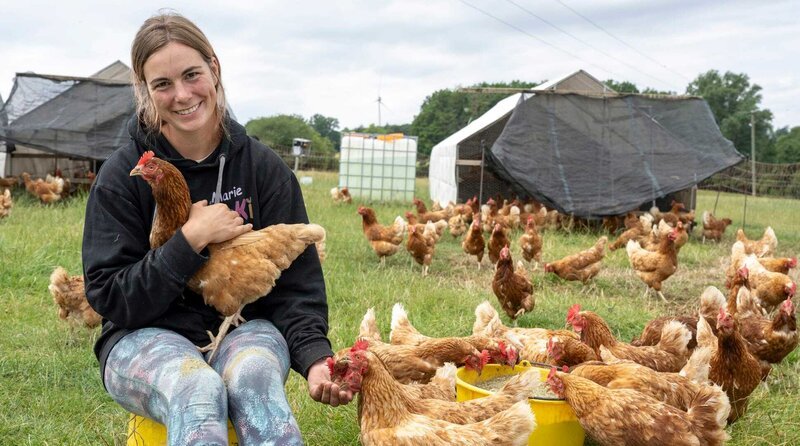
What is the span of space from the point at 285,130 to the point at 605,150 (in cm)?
3754

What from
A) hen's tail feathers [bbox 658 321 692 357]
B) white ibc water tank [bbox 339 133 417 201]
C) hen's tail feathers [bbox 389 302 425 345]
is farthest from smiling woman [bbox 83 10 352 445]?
white ibc water tank [bbox 339 133 417 201]

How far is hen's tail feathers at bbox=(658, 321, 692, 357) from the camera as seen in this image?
319cm

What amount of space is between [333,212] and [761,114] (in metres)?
34.7

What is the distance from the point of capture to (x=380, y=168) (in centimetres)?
1441

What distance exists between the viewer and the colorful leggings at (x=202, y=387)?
5.20 feet

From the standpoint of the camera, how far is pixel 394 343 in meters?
3.28

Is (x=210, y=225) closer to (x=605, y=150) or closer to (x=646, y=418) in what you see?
(x=646, y=418)

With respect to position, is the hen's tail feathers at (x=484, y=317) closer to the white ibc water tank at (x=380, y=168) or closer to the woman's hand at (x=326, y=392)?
the woman's hand at (x=326, y=392)

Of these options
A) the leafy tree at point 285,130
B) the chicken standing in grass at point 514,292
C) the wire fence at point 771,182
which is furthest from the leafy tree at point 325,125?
the chicken standing in grass at point 514,292

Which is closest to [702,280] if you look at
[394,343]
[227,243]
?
[394,343]

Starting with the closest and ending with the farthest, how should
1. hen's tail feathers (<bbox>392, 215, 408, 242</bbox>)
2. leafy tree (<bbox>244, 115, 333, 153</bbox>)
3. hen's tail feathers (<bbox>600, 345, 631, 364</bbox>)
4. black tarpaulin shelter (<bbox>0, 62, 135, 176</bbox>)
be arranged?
1. hen's tail feathers (<bbox>600, 345, 631, 364</bbox>)
2. hen's tail feathers (<bbox>392, 215, 408, 242</bbox>)
3. black tarpaulin shelter (<bbox>0, 62, 135, 176</bbox>)
4. leafy tree (<bbox>244, 115, 333, 153</bbox>)

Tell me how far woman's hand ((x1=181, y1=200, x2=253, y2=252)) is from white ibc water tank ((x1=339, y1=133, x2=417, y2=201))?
12.3 m

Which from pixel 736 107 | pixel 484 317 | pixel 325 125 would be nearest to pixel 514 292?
pixel 484 317

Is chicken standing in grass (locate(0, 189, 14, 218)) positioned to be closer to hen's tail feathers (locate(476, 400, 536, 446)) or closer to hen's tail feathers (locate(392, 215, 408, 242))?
hen's tail feathers (locate(392, 215, 408, 242))
